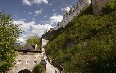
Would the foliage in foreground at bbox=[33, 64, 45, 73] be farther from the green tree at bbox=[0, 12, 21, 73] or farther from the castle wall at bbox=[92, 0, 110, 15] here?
the castle wall at bbox=[92, 0, 110, 15]

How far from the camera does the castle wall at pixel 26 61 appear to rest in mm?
41906

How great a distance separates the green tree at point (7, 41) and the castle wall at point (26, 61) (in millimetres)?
2039

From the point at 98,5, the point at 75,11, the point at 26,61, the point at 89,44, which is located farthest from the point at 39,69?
the point at 75,11

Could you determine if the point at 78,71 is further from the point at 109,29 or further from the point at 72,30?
the point at 72,30

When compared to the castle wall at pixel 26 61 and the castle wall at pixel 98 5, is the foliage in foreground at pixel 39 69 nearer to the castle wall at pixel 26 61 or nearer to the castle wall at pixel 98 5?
the castle wall at pixel 26 61

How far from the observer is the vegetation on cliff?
32719mm

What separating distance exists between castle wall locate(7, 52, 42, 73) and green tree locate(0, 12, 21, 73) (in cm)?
204

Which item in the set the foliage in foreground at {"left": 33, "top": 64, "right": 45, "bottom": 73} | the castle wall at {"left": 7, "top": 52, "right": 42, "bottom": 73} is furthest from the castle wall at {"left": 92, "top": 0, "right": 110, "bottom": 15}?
the foliage in foreground at {"left": 33, "top": 64, "right": 45, "bottom": 73}

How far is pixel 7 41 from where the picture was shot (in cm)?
3919

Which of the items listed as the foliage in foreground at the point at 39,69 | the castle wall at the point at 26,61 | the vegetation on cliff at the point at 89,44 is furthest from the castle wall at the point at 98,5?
the foliage in foreground at the point at 39,69

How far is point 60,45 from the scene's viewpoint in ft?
196

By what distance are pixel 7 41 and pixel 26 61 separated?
5.23 meters

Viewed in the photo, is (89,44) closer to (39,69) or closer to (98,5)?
(39,69)

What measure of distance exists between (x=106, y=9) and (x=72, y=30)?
9.36 meters
